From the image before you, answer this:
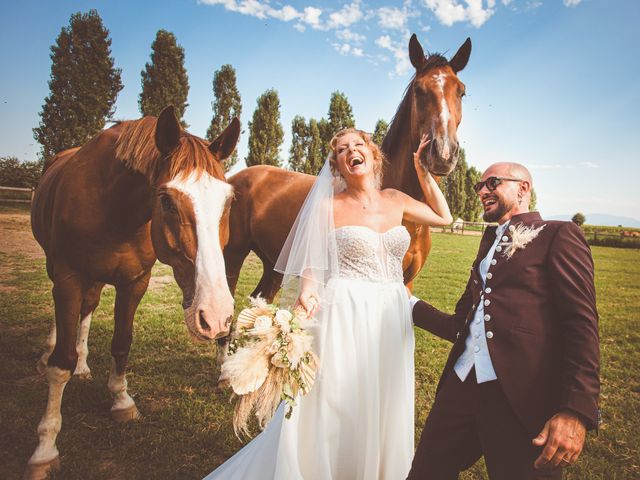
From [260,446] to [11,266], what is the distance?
11.1 m

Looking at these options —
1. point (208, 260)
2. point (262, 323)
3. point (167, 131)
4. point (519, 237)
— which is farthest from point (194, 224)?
point (519, 237)

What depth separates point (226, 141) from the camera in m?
2.93

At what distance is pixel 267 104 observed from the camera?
32438mm

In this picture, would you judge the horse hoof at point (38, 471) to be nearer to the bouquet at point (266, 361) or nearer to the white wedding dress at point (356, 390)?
the white wedding dress at point (356, 390)

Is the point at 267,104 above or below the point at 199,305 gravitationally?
above

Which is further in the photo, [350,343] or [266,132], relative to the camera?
[266,132]

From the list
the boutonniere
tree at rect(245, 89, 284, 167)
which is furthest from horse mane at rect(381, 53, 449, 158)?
tree at rect(245, 89, 284, 167)

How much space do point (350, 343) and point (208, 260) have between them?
3.60 feet

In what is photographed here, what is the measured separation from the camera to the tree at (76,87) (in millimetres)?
25094

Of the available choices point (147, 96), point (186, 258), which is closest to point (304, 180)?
point (186, 258)

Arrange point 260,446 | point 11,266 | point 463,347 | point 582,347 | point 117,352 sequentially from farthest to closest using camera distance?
point 11,266 < point 117,352 < point 260,446 < point 463,347 < point 582,347

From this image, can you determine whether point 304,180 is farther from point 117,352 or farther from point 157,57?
point 157,57

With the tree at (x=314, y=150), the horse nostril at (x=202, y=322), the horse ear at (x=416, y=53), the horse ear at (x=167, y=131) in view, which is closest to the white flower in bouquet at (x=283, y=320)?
the horse nostril at (x=202, y=322)

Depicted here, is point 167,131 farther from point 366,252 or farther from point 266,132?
point 266,132
